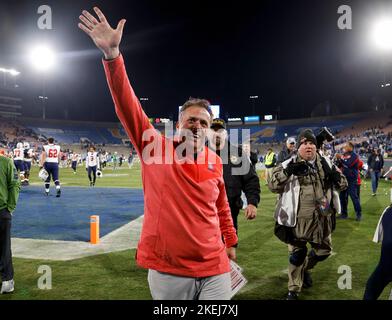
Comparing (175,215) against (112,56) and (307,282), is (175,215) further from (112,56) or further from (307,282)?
(307,282)

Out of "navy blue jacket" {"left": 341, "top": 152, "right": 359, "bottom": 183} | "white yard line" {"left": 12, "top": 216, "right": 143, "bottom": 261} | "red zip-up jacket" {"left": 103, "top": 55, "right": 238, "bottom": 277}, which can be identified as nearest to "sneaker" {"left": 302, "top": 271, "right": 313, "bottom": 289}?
"red zip-up jacket" {"left": 103, "top": 55, "right": 238, "bottom": 277}

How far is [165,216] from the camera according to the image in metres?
2.19

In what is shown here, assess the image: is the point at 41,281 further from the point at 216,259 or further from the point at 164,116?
the point at 164,116

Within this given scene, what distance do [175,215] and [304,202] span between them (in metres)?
2.48

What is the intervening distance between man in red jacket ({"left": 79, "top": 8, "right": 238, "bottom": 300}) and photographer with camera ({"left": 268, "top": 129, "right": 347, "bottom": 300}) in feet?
6.81

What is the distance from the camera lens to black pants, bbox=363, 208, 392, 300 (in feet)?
10.1

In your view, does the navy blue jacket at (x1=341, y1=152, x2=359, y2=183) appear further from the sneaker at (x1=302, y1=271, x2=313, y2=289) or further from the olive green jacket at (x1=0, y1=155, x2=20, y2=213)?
the olive green jacket at (x1=0, y1=155, x2=20, y2=213)

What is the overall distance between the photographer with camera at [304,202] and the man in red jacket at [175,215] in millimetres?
2074

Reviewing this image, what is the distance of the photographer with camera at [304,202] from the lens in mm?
4168

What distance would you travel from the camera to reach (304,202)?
4203 mm

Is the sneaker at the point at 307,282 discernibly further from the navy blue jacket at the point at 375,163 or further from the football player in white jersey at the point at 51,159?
the navy blue jacket at the point at 375,163

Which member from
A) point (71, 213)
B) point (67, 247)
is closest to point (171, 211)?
point (67, 247)

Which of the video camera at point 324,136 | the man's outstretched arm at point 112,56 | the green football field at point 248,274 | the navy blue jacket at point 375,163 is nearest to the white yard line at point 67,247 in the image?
the green football field at point 248,274

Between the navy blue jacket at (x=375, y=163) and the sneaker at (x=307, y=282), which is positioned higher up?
the navy blue jacket at (x=375, y=163)
